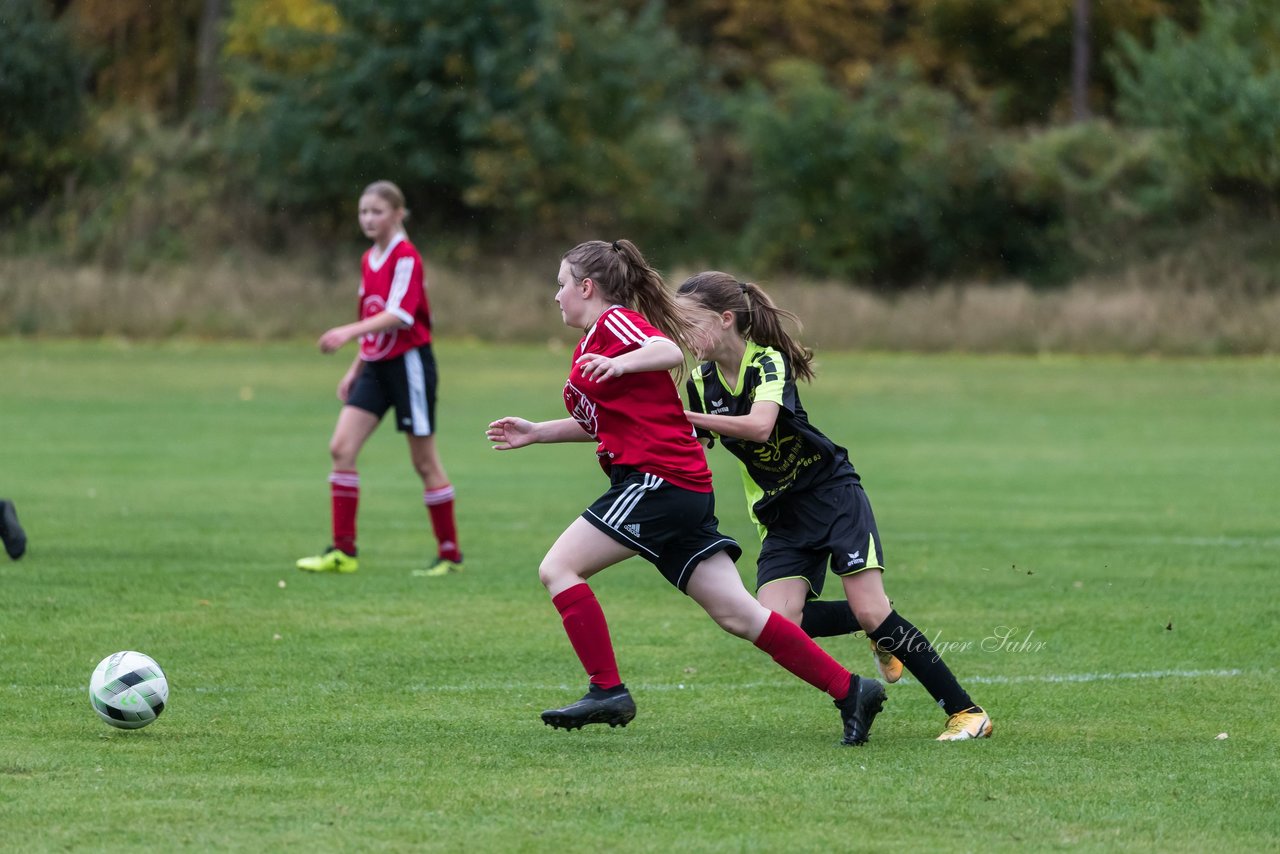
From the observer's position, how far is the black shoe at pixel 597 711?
5.48 metres

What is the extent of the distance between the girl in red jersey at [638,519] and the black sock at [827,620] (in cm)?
67

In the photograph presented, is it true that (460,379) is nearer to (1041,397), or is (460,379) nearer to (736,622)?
(1041,397)

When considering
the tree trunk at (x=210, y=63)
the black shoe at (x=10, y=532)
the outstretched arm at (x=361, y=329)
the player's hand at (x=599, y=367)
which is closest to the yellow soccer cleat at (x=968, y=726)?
the player's hand at (x=599, y=367)

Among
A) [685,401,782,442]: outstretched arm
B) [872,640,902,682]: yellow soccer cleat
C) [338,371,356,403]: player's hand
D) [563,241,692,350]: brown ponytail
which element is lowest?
[872,640,902,682]: yellow soccer cleat

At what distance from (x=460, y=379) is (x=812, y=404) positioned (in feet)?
18.7

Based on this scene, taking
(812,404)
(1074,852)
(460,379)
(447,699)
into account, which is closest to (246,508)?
(447,699)

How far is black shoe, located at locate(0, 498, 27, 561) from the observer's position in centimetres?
919

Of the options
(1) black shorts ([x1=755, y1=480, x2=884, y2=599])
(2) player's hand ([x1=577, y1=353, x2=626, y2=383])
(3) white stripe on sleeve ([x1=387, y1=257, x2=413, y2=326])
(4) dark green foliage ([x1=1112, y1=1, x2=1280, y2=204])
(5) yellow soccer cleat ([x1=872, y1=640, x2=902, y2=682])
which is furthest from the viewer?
(4) dark green foliage ([x1=1112, y1=1, x2=1280, y2=204])

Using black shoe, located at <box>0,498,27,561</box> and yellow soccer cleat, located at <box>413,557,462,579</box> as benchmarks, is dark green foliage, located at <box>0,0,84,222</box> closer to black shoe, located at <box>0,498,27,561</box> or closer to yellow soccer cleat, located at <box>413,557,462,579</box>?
black shoe, located at <box>0,498,27,561</box>

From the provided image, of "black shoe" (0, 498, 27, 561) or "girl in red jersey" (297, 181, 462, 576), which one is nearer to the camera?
"black shoe" (0, 498, 27, 561)

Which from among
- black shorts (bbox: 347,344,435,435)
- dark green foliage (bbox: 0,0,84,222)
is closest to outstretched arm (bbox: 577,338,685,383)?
black shorts (bbox: 347,344,435,435)

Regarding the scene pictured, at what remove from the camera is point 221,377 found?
84.8ft

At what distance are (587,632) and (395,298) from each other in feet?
13.8

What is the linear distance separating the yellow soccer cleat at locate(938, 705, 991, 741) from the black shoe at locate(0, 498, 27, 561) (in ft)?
17.7
